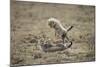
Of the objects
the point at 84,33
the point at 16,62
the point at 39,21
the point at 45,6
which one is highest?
the point at 45,6

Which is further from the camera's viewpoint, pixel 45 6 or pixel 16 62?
pixel 45 6

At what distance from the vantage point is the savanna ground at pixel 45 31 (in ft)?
7.38

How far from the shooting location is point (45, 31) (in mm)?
2371

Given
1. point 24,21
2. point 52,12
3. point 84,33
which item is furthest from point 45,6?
point 84,33

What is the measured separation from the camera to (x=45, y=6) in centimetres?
238

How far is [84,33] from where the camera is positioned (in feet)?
8.42

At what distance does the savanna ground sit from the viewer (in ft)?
7.38

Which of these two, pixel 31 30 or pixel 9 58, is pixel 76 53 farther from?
pixel 9 58

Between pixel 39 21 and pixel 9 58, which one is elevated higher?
pixel 39 21
